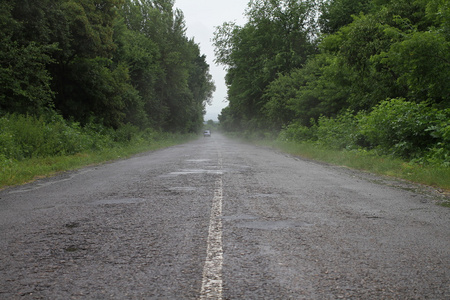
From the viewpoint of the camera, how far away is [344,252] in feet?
12.2

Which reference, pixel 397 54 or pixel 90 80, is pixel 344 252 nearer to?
pixel 397 54

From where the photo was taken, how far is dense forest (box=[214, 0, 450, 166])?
40.9ft

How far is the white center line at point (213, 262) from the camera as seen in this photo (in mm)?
2771

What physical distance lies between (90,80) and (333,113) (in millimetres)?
18188

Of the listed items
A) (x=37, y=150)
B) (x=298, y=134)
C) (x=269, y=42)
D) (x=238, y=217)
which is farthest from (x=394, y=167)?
(x=269, y=42)

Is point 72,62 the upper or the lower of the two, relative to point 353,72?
upper

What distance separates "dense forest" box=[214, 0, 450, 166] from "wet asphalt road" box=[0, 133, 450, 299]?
6752 mm

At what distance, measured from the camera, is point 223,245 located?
12.8ft

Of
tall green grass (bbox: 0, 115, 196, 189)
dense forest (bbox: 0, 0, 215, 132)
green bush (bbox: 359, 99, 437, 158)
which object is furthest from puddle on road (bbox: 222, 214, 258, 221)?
dense forest (bbox: 0, 0, 215, 132)

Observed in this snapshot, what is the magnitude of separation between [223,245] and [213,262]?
514mm

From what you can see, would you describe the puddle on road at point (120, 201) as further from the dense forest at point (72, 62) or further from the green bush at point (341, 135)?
the green bush at point (341, 135)

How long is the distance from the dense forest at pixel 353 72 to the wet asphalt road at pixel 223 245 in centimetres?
675

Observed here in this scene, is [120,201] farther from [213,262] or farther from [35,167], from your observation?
[35,167]

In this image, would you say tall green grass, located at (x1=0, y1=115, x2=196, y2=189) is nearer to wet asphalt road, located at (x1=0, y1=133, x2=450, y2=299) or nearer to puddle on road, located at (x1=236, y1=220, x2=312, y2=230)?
wet asphalt road, located at (x1=0, y1=133, x2=450, y2=299)
